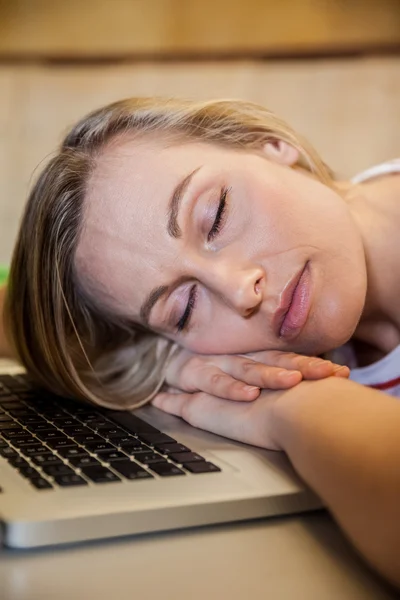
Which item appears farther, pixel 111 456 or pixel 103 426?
pixel 103 426

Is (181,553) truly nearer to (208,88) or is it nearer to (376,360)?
(376,360)

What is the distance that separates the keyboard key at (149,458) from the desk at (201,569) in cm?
11

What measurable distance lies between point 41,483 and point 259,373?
12.4 inches

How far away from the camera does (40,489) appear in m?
0.64

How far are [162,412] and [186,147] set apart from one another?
32 cm

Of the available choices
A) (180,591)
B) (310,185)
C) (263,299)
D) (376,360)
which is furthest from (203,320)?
(180,591)

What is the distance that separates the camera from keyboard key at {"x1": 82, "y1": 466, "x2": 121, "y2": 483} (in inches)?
25.9

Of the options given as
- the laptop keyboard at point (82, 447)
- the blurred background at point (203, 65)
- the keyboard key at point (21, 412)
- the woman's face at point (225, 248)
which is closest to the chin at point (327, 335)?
the woman's face at point (225, 248)

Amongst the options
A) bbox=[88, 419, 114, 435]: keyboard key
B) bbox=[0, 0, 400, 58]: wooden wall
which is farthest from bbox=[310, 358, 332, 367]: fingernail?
bbox=[0, 0, 400, 58]: wooden wall

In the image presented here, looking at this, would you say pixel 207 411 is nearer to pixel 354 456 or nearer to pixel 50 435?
pixel 50 435

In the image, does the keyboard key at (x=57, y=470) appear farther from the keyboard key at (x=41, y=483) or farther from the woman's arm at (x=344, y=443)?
the woman's arm at (x=344, y=443)

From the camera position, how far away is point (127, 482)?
2.16ft

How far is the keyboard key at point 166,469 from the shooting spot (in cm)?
68

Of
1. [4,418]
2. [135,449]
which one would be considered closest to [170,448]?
[135,449]
